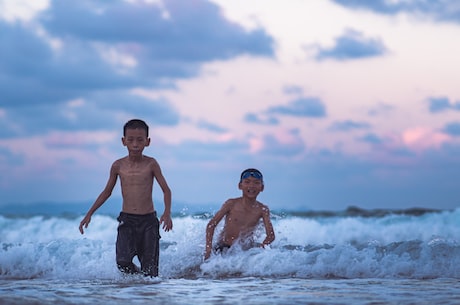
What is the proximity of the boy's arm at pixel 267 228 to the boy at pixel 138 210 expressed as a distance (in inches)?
69.7

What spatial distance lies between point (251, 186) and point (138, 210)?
1925 mm

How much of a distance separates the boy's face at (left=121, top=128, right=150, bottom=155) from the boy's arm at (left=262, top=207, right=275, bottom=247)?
2.15 m

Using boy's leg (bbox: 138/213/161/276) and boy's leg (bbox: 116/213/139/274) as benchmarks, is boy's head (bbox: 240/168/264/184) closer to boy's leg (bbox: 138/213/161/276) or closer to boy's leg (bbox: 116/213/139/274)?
boy's leg (bbox: 138/213/161/276)

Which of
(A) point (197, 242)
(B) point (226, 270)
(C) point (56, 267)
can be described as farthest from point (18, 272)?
(B) point (226, 270)

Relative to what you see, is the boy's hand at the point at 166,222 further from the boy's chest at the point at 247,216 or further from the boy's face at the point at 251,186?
the boy's chest at the point at 247,216

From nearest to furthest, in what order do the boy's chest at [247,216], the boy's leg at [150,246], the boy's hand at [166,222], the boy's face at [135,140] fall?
the boy's hand at [166,222]
the boy's face at [135,140]
the boy's leg at [150,246]
the boy's chest at [247,216]

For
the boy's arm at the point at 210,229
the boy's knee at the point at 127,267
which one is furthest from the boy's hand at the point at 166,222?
the boy's arm at the point at 210,229

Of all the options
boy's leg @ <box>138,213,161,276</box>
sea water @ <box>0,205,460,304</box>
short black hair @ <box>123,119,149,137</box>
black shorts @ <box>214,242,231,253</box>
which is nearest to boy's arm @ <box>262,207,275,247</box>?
sea water @ <box>0,205,460,304</box>

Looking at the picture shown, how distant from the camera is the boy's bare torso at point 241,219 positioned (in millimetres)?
8547

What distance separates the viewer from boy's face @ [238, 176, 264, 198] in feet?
27.3

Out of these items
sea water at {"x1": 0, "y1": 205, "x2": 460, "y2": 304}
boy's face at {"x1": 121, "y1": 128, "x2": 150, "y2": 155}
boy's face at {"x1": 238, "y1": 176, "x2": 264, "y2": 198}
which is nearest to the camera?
sea water at {"x1": 0, "y1": 205, "x2": 460, "y2": 304}

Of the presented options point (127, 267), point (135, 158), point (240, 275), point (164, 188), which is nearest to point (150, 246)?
point (127, 267)

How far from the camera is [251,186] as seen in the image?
8359 millimetres

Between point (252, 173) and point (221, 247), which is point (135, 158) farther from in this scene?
point (221, 247)
